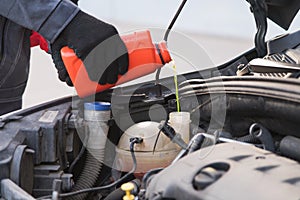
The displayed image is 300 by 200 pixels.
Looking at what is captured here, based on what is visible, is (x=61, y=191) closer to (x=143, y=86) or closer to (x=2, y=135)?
(x=2, y=135)

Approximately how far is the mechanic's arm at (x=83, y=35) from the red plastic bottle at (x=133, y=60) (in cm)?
2

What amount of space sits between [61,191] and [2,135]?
0.58ft

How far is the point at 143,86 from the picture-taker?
1.29 metres

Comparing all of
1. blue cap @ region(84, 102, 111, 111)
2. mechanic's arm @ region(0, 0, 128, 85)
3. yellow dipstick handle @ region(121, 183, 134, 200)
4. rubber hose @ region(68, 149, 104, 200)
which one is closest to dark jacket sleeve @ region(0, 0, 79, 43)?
mechanic's arm @ region(0, 0, 128, 85)

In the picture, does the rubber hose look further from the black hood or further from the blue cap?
the black hood

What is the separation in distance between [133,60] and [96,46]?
102 mm

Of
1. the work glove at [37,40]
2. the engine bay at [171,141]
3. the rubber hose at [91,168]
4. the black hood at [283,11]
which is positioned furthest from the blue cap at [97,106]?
the work glove at [37,40]

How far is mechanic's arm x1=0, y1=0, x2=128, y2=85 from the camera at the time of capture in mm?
1020

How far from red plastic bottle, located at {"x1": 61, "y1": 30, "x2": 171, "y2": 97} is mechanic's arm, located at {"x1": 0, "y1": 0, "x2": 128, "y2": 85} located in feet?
0.06

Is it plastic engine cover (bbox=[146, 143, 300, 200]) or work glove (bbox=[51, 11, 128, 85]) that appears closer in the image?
plastic engine cover (bbox=[146, 143, 300, 200])

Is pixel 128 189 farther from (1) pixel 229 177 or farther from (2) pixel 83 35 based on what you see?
(2) pixel 83 35

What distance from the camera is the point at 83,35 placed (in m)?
1.01

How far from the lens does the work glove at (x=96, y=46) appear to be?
1017 mm

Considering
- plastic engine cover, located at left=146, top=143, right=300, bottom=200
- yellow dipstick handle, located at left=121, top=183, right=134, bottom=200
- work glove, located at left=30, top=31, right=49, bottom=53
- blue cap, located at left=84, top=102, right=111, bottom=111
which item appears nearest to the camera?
plastic engine cover, located at left=146, top=143, right=300, bottom=200
